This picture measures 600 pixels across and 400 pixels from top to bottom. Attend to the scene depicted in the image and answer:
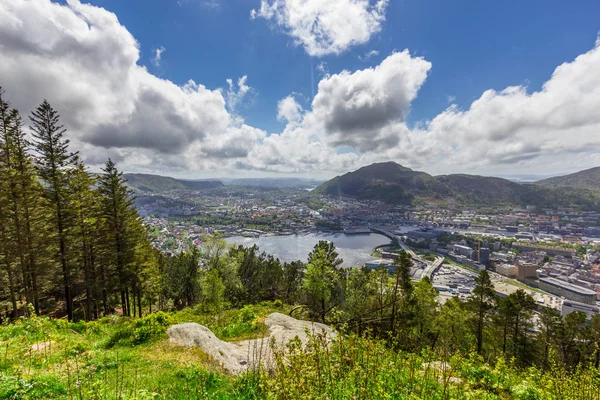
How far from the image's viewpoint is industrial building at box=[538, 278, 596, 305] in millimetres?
43781

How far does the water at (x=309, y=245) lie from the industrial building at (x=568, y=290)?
122ft

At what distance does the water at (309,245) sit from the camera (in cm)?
6750

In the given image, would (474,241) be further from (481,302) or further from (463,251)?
(481,302)

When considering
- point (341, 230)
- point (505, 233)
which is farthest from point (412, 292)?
point (505, 233)

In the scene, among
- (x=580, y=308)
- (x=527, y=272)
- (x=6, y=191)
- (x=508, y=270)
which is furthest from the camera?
(x=508, y=270)

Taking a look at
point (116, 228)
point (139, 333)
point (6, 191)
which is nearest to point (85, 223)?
point (116, 228)

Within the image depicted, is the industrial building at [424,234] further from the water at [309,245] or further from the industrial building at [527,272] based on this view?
the industrial building at [527,272]

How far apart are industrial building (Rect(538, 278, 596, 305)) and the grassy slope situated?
62.9 m

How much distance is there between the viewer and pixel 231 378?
4.96 m

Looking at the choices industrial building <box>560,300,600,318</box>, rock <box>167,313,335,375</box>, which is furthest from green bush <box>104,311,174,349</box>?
industrial building <box>560,300,600,318</box>

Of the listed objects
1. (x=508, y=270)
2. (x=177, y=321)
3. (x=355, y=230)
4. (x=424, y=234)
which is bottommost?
(x=508, y=270)

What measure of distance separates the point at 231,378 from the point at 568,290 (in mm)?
70904

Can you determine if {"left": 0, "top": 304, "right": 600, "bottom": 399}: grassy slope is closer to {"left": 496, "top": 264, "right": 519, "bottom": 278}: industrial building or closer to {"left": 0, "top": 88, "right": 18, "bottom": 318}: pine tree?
{"left": 0, "top": 88, "right": 18, "bottom": 318}: pine tree

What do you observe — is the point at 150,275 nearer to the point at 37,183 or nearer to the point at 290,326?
the point at 37,183
